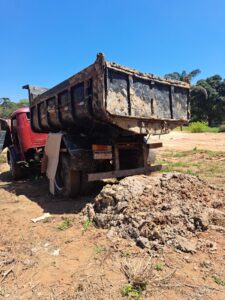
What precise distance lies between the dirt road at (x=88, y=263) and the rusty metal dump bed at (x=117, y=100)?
1.87 meters

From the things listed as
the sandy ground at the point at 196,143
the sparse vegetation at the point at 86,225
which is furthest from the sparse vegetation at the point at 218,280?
the sandy ground at the point at 196,143

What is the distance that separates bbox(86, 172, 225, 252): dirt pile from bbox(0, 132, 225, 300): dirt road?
0.41ft

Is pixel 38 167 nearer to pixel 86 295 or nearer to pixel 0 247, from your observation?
pixel 0 247

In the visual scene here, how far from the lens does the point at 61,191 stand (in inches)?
236

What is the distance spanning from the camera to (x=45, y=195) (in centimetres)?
631

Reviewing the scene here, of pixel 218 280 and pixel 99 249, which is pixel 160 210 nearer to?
pixel 99 249

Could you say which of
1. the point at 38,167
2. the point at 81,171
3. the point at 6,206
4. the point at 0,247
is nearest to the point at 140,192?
the point at 81,171

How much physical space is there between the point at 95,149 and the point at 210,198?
2.20 metres

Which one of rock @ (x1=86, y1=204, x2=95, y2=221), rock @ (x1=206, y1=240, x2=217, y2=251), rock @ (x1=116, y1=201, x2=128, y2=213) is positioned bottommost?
rock @ (x1=206, y1=240, x2=217, y2=251)

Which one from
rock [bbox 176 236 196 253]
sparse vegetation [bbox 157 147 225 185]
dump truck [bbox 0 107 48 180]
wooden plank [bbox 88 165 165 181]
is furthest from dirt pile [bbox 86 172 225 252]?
dump truck [bbox 0 107 48 180]

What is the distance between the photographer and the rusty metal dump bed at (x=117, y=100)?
462 centimetres

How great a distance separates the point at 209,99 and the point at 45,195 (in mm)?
32147

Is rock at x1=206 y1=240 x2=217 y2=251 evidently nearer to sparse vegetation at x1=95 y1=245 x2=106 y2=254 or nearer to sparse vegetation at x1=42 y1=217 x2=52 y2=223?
sparse vegetation at x1=95 y1=245 x2=106 y2=254

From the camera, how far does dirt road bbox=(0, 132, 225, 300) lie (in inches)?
99.1
